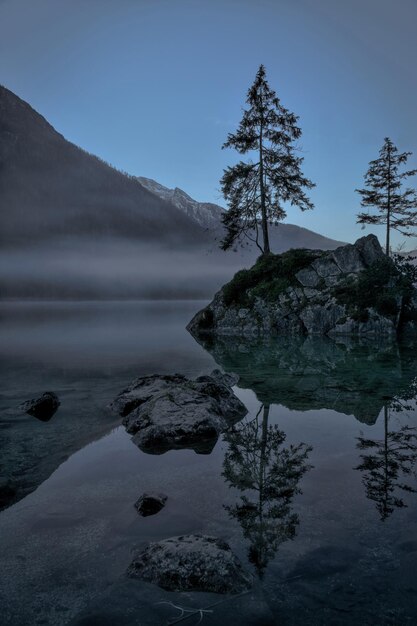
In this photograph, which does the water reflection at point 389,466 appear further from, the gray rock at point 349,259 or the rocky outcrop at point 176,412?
the gray rock at point 349,259

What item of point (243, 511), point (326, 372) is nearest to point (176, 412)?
point (243, 511)

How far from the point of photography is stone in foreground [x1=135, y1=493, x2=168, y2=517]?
184 inches

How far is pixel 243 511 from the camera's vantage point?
15.2ft

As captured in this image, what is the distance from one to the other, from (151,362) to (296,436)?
1092 cm

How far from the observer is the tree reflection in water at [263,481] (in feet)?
13.5

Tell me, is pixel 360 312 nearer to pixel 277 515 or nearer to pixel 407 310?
pixel 407 310

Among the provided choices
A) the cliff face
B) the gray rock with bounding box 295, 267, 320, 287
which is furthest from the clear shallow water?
the gray rock with bounding box 295, 267, 320, 287

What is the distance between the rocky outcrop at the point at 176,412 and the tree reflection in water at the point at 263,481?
533mm

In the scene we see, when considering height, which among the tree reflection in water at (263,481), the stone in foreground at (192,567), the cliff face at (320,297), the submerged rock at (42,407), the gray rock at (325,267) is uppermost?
the gray rock at (325,267)

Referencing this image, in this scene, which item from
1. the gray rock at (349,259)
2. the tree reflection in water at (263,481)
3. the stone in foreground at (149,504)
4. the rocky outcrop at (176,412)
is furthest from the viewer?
the gray rock at (349,259)

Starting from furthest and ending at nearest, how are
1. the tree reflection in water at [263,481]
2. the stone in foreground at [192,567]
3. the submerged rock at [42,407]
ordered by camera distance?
the submerged rock at [42,407]
the tree reflection in water at [263,481]
the stone in foreground at [192,567]

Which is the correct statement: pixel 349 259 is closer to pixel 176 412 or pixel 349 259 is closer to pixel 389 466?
pixel 176 412

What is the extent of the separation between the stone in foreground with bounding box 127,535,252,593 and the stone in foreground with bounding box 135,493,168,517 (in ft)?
2.87

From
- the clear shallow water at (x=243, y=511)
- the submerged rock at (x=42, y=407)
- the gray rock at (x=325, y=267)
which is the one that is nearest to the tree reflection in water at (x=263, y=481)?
the clear shallow water at (x=243, y=511)
